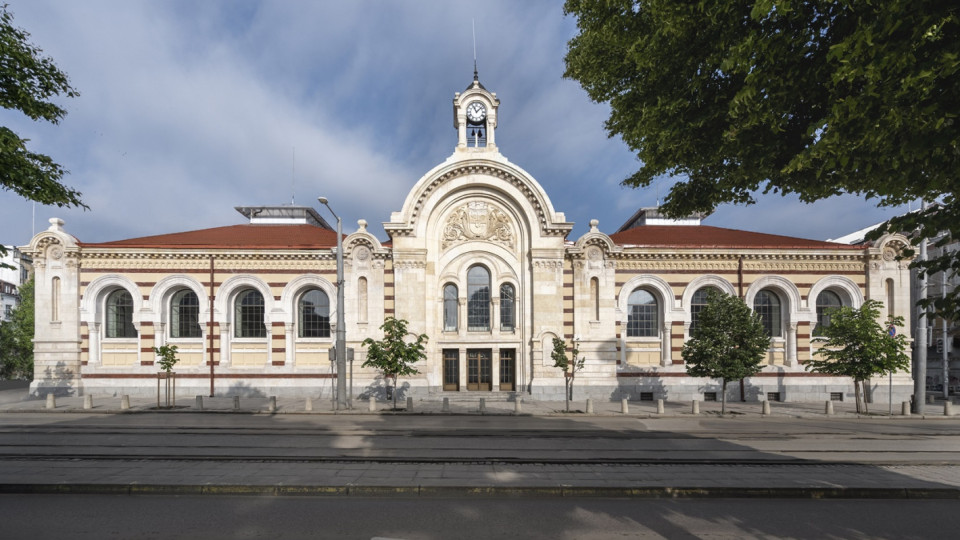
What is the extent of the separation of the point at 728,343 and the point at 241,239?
28.5 meters

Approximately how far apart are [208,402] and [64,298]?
10551 mm

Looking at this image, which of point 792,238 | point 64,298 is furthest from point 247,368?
point 792,238

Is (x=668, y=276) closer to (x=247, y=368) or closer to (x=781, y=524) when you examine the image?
(x=781, y=524)

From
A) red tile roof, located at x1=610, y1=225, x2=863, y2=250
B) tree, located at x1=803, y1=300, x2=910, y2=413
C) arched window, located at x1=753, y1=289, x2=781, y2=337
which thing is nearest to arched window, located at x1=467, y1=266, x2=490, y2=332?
red tile roof, located at x1=610, y1=225, x2=863, y2=250

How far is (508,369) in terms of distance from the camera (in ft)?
83.3

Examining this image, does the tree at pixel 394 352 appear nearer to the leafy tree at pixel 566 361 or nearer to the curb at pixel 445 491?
the leafy tree at pixel 566 361

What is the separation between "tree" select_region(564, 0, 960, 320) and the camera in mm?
5770

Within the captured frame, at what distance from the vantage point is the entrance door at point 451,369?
2536 cm

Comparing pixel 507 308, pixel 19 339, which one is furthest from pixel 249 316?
pixel 19 339

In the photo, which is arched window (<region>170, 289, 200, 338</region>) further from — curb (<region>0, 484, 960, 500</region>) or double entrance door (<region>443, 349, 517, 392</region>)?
curb (<region>0, 484, 960, 500</region>)

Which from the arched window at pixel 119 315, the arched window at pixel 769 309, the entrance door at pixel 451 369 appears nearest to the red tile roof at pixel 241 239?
the arched window at pixel 119 315

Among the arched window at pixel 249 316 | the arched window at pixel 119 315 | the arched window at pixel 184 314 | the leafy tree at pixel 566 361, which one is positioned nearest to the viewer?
the leafy tree at pixel 566 361

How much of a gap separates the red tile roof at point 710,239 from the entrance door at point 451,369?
12.3 metres

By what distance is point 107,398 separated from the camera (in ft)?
78.2
